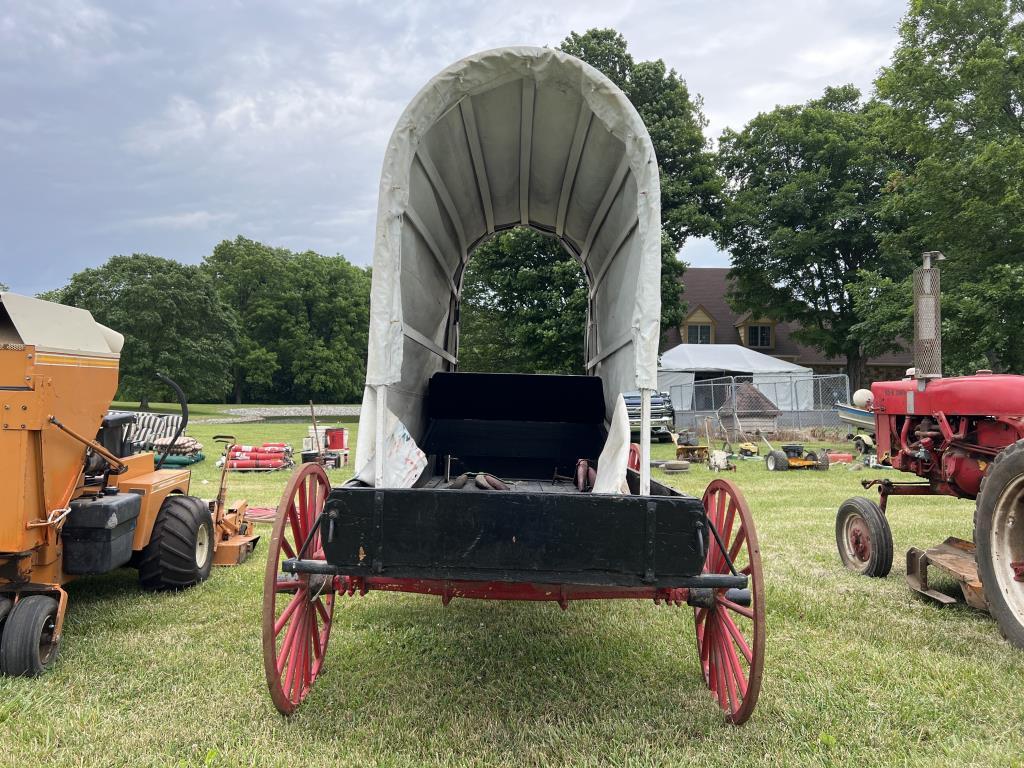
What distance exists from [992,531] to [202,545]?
5.45 metres

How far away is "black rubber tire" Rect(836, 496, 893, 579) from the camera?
5426 millimetres

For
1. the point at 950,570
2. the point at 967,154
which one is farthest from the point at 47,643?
the point at 967,154

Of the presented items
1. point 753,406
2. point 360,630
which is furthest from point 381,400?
point 753,406

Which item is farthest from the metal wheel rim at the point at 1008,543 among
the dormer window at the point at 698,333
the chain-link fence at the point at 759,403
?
the dormer window at the point at 698,333

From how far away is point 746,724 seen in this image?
3.03 metres

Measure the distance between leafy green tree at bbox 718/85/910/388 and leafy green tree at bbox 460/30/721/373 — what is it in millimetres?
2850

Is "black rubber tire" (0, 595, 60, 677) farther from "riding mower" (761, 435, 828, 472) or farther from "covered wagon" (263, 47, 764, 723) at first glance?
"riding mower" (761, 435, 828, 472)

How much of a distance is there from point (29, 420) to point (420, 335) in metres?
2.20

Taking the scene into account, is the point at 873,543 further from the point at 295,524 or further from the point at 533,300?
the point at 533,300

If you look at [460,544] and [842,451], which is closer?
[460,544]

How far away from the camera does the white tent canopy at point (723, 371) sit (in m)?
27.2

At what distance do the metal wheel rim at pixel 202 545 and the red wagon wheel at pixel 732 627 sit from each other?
3.73 meters

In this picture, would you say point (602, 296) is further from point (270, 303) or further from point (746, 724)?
point (270, 303)

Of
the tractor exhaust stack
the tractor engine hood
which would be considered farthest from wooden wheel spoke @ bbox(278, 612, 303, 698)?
the tractor exhaust stack
